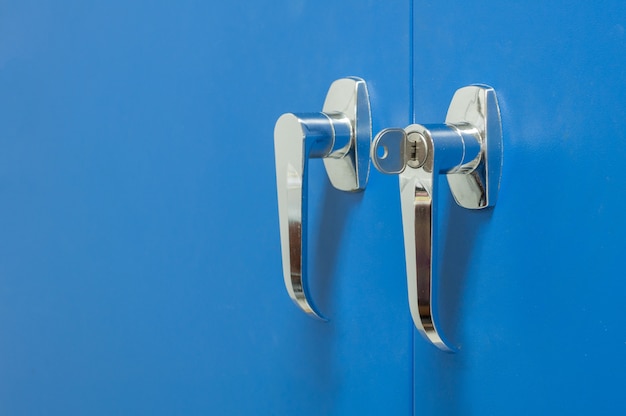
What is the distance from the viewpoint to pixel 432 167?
352mm

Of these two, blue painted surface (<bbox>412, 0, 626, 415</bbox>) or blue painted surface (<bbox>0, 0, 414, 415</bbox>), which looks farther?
blue painted surface (<bbox>0, 0, 414, 415</bbox>)

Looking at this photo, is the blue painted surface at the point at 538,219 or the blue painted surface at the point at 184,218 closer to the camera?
the blue painted surface at the point at 538,219

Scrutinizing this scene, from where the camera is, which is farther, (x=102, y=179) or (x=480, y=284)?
(x=102, y=179)

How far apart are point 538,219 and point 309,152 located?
0.12 m

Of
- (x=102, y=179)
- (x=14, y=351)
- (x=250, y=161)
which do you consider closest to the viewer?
(x=250, y=161)

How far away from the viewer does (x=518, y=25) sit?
349mm

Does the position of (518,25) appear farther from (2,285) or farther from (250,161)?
(2,285)

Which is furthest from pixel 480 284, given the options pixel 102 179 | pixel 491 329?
pixel 102 179

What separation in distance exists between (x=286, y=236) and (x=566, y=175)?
0.50ft

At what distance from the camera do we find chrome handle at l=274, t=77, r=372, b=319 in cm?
42

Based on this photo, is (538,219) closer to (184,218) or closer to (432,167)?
(432,167)

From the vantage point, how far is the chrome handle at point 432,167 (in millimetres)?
354

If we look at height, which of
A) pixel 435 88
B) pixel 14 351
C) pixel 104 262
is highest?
pixel 435 88

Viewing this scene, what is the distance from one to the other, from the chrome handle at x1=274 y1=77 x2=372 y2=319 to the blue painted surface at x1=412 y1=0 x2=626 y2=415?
4cm
